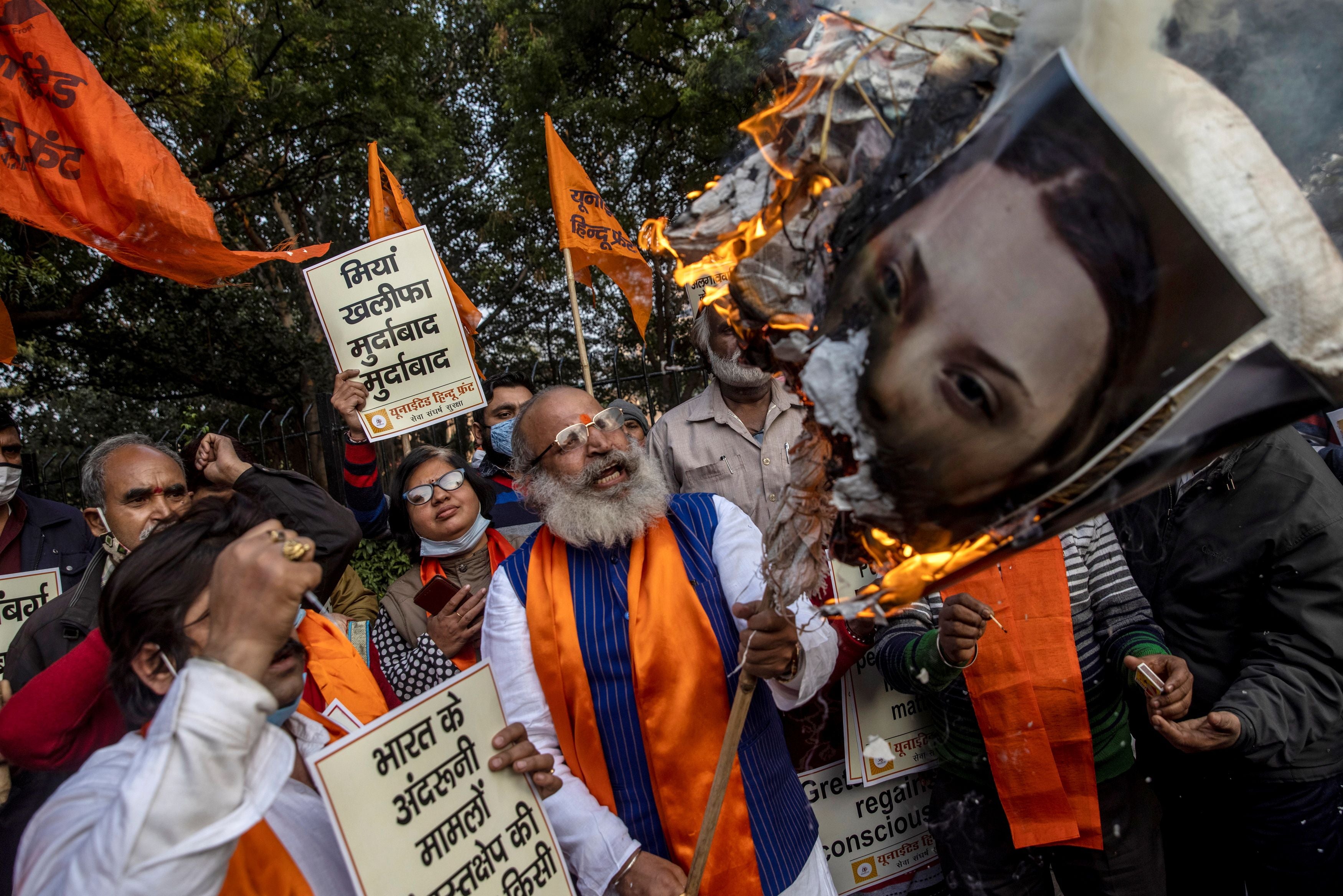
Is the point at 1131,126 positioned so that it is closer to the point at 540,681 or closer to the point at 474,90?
the point at 540,681

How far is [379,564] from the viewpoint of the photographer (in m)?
6.71

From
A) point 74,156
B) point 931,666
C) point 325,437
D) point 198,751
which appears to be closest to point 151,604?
point 198,751

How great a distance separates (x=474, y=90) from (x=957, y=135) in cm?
1710

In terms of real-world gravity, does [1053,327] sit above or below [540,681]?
above

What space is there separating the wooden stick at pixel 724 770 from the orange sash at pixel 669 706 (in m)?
0.31

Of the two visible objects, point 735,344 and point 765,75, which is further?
point 735,344

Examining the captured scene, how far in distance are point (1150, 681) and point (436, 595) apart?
220 cm

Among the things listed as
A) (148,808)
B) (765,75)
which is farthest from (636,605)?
(765,75)

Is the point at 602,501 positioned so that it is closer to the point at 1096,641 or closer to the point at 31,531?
the point at 1096,641

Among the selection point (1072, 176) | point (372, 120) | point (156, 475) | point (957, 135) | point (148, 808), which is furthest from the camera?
point (372, 120)

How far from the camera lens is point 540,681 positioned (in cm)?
229

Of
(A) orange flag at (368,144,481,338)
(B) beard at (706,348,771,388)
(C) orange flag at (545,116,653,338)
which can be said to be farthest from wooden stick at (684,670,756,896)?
(C) orange flag at (545,116,653,338)

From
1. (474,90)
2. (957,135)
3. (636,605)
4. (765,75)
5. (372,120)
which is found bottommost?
(636,605)

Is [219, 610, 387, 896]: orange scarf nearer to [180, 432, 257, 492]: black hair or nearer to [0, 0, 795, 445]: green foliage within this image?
[180, 432, 257, 492]: black hair
